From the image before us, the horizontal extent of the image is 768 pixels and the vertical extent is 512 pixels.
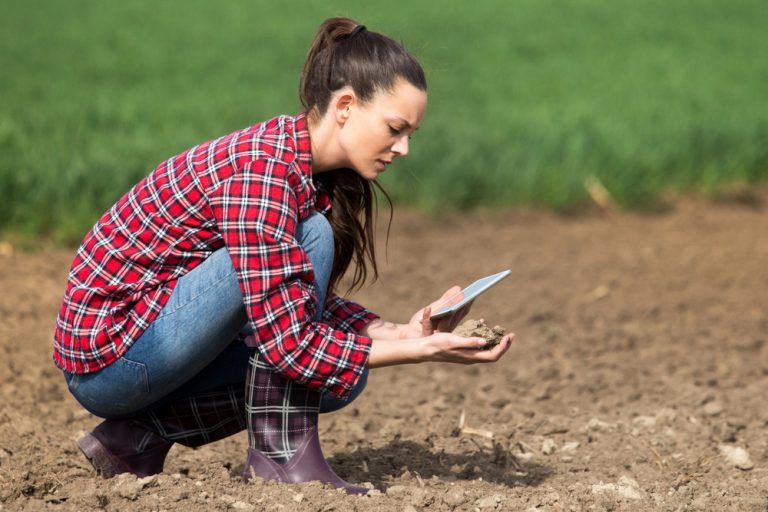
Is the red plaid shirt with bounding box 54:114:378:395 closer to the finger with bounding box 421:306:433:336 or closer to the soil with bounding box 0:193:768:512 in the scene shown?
the finger with bounding box 421:306:433:336

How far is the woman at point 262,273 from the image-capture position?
2479 mm

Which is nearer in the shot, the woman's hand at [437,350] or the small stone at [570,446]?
the woman's hand at [437,350]

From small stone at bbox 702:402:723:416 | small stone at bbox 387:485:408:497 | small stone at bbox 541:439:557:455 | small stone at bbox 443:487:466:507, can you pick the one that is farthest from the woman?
small stone at bbox 702:402:723:416

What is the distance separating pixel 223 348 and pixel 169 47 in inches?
387

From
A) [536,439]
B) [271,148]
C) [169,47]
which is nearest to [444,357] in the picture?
[271,148]

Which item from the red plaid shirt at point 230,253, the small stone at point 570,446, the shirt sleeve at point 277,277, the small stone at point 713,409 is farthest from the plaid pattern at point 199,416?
the small stone at point 713,409

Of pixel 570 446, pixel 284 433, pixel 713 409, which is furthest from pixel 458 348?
pixel 713 409

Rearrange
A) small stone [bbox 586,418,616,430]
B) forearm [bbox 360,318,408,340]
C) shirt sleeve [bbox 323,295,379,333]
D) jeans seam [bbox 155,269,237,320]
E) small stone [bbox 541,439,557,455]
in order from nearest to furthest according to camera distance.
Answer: jeans seam [bbox 155,269,237,320]
forearm [bbox 360,318,408,340]
shirt sleeve [bbox 323,295,379,333]
small stone [bbox 541,439,557,455]
small stone [bbox 586,418,616,430]

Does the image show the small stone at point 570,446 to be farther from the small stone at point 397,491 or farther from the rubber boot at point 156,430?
the rubber boot at point 156,430

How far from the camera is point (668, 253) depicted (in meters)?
6.29

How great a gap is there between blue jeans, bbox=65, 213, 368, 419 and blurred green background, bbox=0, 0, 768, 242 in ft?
2.01

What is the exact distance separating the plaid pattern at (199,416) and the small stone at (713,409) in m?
1.71

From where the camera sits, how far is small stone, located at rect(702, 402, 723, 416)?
3.81 metres

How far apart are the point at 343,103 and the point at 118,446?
3.64ft
